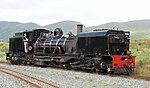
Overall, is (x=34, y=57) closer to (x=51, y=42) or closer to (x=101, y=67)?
(x=51, y=42)

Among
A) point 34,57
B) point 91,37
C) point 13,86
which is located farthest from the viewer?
point 34,57

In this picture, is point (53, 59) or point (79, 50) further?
point (53, 59)

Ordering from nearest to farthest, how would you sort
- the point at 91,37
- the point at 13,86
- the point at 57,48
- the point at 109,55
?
1. the point at 13,86
2. the point at 109,55
3. the point at 91,37
4. the point at 57,48

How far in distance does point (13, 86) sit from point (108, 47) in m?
8.89

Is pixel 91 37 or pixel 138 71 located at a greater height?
pixel 91 37

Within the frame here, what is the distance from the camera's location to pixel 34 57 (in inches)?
1291

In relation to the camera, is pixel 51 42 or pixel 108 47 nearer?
pixel 108 47

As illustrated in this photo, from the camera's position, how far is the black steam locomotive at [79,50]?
79.7 feet

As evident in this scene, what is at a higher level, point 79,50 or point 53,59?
point 79,50

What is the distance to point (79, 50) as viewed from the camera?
89.8ft

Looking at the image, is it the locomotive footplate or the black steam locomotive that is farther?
the locomotive footplate

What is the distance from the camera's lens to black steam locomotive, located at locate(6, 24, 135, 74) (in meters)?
24.3

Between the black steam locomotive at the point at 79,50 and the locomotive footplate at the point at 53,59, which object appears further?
the locomotive footplate at the point at 53,59

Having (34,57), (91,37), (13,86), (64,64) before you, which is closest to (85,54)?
(91,37)
